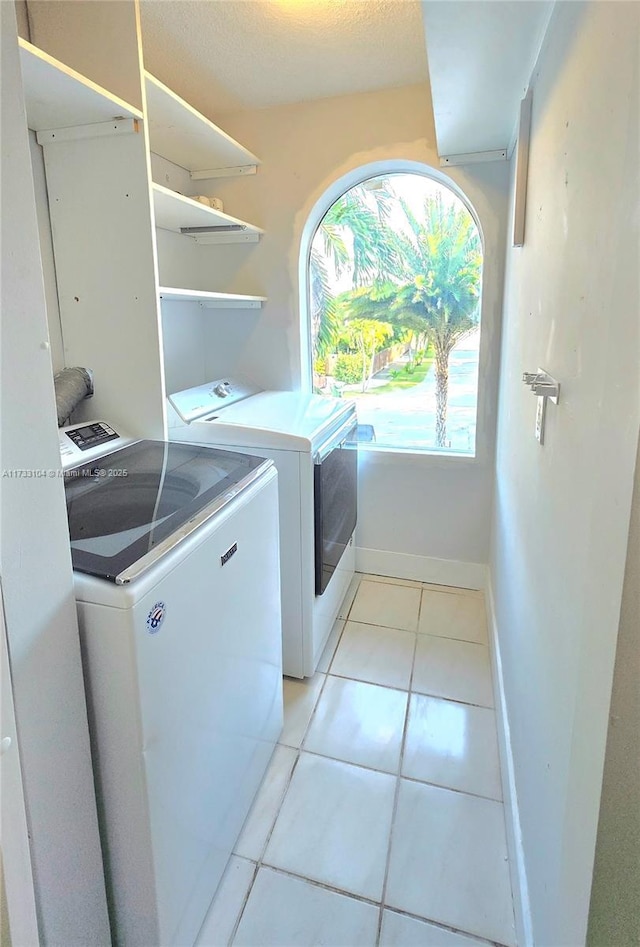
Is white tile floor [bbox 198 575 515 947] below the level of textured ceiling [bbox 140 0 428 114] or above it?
below

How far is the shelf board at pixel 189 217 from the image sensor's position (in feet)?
→ 5.91

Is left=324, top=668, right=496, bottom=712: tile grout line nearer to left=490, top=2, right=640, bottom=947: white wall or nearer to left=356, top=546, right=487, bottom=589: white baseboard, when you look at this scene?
left=490, top=2, right=640, bottom=947: white wall

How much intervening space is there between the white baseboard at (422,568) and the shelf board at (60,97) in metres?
2.13

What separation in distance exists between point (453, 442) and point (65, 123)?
6.61 feet

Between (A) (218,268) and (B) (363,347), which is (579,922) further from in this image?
(A) (218,268)

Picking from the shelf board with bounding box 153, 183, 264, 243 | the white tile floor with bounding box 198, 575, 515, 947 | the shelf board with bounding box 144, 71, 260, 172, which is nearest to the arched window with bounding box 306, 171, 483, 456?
the shelf board with bounding box 153, 183, 264, 243

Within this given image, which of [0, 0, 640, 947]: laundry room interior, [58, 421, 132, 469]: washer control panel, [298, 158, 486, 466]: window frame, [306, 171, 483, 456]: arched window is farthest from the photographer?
[306, 171, 483, 456]: arched window

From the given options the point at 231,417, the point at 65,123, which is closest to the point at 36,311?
the point at 65,123

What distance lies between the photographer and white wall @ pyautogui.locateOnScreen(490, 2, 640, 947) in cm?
61

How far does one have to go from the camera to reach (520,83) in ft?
4.89

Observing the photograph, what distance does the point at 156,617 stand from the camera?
918mm

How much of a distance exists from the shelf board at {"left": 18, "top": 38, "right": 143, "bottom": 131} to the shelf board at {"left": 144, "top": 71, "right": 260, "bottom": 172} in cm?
22

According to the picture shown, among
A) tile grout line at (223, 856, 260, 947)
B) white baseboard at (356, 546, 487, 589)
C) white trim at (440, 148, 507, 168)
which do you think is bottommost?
tile grout line at (223, 856, 260, 947)

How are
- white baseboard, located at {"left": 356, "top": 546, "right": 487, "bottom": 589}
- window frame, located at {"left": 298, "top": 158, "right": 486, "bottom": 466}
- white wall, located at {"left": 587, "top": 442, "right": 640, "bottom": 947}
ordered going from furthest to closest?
white baseboard, located at {"left": 356, "top": 546, "right": 487, "bottom": 589} → window frame, located at {"left": 298, "top": 158, "right": 486, "bottom": 466} → white wall, located at {"left": 587, "top": 442, "right": 640, "bottom": 947}
